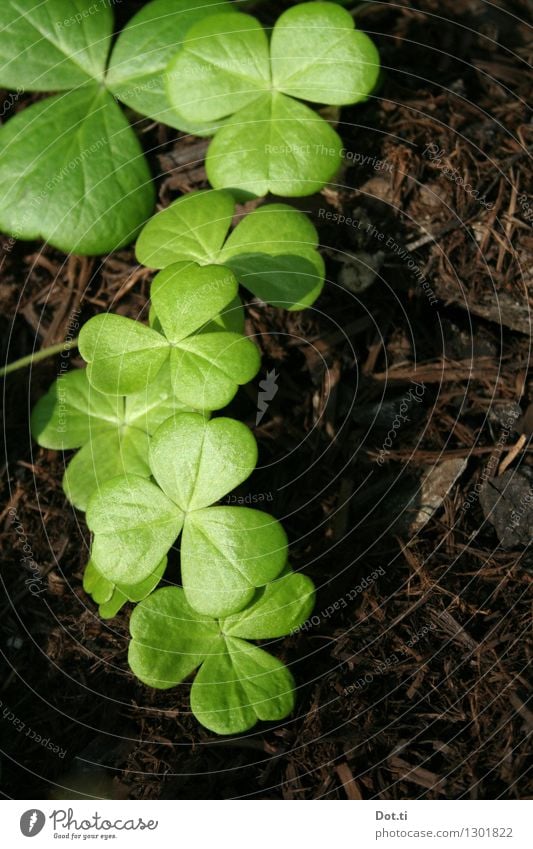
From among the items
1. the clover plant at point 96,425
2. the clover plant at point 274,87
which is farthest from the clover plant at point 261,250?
the clover plant at point 96,425

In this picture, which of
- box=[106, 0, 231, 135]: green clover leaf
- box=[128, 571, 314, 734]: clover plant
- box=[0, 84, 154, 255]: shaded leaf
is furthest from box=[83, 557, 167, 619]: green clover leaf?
box=[106, 0, 231, 135]: green clover leaf

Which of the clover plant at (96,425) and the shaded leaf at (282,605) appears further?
the clover plant at (96,425)

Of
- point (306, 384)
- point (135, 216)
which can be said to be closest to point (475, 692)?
point (306, 384)

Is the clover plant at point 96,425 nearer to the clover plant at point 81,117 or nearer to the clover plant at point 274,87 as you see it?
the clover plant at point 81,117

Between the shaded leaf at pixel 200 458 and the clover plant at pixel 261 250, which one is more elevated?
the clover plant at pixel 261 250

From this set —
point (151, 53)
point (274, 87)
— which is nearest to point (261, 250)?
point (274, 87)

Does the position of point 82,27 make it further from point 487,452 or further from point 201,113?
point 487,452
